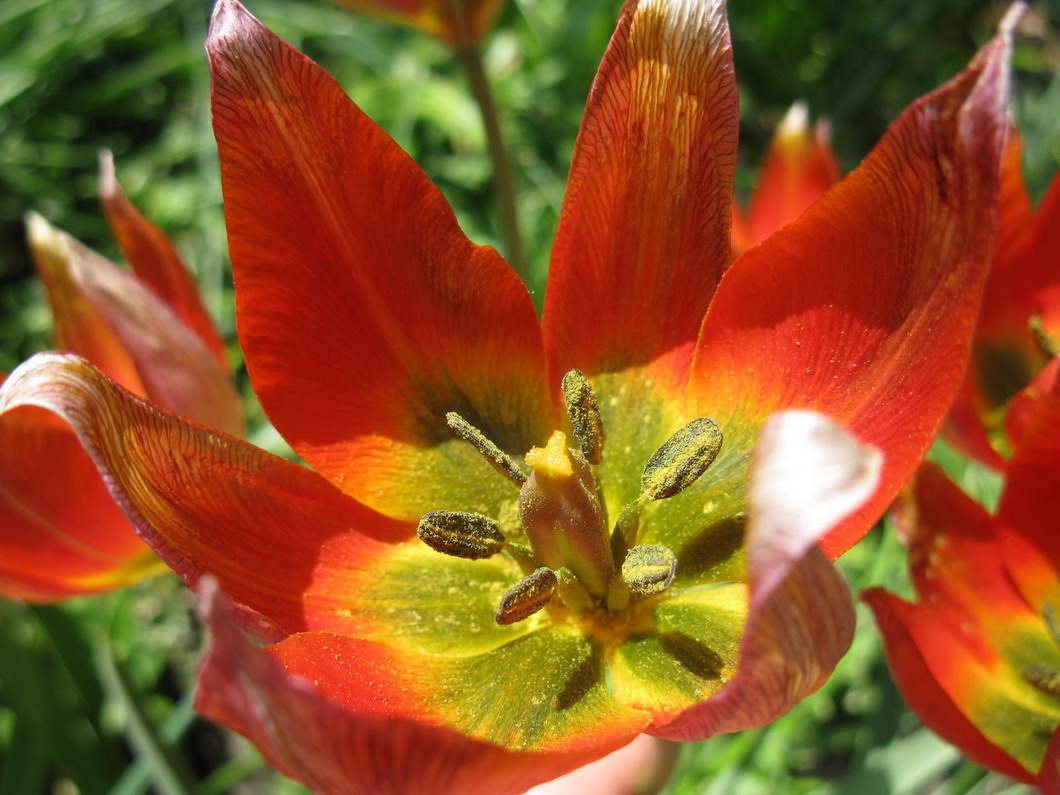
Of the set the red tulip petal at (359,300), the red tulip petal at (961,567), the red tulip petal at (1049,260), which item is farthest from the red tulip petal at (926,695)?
the red tulip petal at (1049,260)

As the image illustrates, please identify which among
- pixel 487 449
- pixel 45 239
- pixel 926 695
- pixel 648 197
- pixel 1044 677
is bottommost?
pixel 1044 677

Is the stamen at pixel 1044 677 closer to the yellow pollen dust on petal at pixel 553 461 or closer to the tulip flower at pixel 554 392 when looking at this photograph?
the tulip flower at pixel 554 392

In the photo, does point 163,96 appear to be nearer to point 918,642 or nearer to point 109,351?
point 109,351

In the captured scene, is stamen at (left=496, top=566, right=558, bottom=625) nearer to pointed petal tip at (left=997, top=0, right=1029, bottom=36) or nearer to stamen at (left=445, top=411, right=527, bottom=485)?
stamen at (left=445, top=411, right=527, bottom=485)

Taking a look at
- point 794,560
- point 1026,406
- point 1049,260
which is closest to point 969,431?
point 1026,406

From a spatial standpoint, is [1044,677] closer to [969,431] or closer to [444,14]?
[969,431]

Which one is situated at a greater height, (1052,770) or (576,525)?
(576,525)
